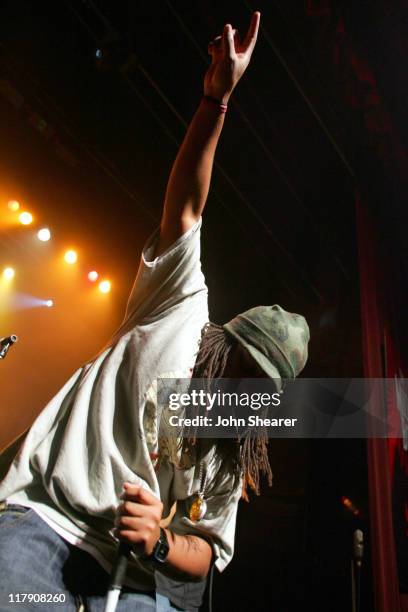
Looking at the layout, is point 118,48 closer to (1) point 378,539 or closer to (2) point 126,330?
(2) point 126,330

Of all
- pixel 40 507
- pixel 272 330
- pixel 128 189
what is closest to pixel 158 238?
pixel 272 330

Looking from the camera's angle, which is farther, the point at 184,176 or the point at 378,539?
the point at 378,539

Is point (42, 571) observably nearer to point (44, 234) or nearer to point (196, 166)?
point (196, 166)

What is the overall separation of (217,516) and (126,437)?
35 centimetres

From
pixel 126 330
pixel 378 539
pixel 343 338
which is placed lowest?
pixel 378 539

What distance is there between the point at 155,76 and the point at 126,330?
2.35 metres

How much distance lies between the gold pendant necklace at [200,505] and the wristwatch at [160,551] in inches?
7.6

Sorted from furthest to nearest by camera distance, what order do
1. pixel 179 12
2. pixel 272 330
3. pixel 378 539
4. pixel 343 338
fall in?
pixel 343 338 → pixel 179 12 → pixel 378 539 → pixel 272 330

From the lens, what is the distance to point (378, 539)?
83.6 inches

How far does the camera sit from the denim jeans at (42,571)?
1.89 feet

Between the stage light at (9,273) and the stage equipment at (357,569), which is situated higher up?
the stage light at (9,273)

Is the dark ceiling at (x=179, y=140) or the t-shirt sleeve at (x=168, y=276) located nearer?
the t-shirt sleeve at (x=168, y=276)

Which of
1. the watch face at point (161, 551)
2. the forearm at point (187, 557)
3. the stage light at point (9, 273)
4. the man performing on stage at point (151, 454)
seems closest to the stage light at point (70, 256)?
the stage light at point (9, 273)

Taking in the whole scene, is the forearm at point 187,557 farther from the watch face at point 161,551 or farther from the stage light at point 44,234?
the stage light at point 44,234
